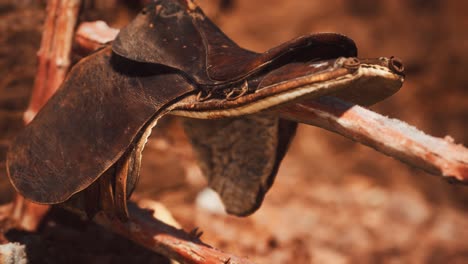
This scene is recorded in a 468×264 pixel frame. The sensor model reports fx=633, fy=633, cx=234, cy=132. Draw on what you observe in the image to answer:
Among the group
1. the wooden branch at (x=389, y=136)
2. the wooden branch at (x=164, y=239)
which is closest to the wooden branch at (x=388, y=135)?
the wooden branch at (x=389, y=136)

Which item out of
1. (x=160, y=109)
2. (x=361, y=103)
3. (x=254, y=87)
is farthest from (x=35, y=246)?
(x=361, y=103)

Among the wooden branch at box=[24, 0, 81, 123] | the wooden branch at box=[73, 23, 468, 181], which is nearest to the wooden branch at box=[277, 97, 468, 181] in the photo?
the wooden branch at box=[73, 23, 468, 181]

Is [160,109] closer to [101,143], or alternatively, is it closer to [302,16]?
[101,143]

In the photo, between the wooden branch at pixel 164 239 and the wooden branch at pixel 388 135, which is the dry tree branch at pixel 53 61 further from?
the wooden branch at pixel 388 135

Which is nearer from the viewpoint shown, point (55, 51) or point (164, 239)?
point (164, 239)

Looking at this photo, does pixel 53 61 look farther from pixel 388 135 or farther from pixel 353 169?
pixel 353 169

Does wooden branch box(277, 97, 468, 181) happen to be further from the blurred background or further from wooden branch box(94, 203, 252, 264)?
the blurred background

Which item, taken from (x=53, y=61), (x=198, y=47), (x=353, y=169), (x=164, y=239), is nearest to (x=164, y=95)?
(x=198, y=47)
